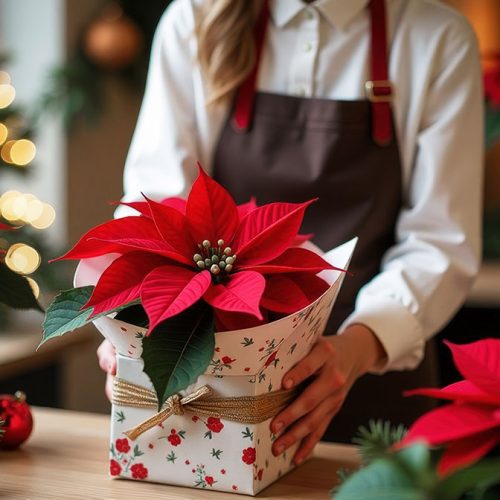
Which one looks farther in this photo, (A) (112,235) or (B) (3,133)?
(B) (3,133)

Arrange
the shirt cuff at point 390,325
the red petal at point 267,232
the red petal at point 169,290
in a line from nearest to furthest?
the red petal at point 169,290 → the red petal at point 267,232 → the shirt cuff at point 390,325

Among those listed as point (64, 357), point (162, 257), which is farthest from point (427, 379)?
point (64, 357)

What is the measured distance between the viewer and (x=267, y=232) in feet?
2.69

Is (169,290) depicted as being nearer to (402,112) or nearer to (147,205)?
(147,205)

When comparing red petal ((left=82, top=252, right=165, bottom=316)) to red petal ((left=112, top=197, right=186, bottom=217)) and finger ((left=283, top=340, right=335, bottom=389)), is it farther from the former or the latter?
finger ((left=283, top=340, right=335, bottom=389))

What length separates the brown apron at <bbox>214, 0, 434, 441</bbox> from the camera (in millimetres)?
1330

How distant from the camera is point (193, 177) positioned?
1352 mm

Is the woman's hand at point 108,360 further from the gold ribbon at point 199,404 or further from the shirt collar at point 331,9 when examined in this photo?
the shirt collar at point 331,9

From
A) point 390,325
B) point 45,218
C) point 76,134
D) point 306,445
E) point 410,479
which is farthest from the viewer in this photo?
point 76,134

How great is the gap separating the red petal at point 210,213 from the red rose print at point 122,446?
217mm

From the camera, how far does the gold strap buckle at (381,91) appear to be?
1325 mm

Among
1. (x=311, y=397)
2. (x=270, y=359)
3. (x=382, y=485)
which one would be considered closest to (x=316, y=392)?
(x=311, y=397)

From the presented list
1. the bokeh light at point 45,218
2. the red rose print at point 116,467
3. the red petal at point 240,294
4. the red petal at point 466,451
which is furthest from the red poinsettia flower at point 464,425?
the bokeh light at point 45,218

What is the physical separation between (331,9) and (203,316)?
0.71 m
